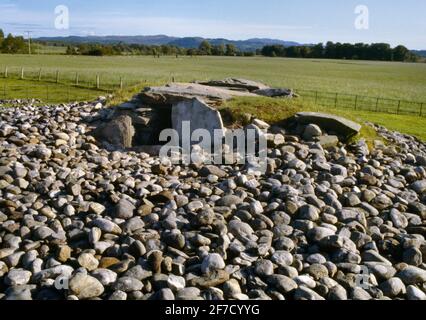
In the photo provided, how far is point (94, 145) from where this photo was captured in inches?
447

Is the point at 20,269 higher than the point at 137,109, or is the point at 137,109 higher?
the point at 137,109

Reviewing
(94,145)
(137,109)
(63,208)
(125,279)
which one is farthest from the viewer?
(137,109)

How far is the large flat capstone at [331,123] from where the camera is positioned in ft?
40.0

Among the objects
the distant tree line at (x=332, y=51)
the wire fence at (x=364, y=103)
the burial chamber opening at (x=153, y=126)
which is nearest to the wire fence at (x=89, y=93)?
→ the wire fence at (x=364, y=103)

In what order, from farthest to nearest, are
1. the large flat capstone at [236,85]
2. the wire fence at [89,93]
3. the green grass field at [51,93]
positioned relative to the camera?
the wire fence at [89,93], the green grass field at [51,93], the large flat capstone at [236,85]

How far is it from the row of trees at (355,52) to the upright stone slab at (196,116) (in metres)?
114

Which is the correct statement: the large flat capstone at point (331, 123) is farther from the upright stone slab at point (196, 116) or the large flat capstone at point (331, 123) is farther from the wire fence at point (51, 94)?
the wire fence at point (51, 94)

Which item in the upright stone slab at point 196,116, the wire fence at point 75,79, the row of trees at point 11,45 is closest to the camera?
the upright stone slab at point 196,116

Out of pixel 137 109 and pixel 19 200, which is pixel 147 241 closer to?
pixel 19 200

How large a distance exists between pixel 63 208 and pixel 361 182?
608 cm

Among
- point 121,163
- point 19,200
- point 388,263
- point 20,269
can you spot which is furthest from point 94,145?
point 388,263

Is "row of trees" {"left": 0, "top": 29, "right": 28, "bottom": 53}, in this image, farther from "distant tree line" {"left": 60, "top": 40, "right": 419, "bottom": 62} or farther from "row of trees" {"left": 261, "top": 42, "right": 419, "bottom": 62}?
"row of trees" {"left": 261, "top": 42, "right": 419, "bottom": 62}

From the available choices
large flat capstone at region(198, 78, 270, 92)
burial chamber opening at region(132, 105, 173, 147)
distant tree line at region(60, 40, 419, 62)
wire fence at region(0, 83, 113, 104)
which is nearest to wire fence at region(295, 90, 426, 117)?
large flat capstone at region(198, 78, 270, 92)

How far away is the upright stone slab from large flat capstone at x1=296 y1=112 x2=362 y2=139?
2.30 meters
